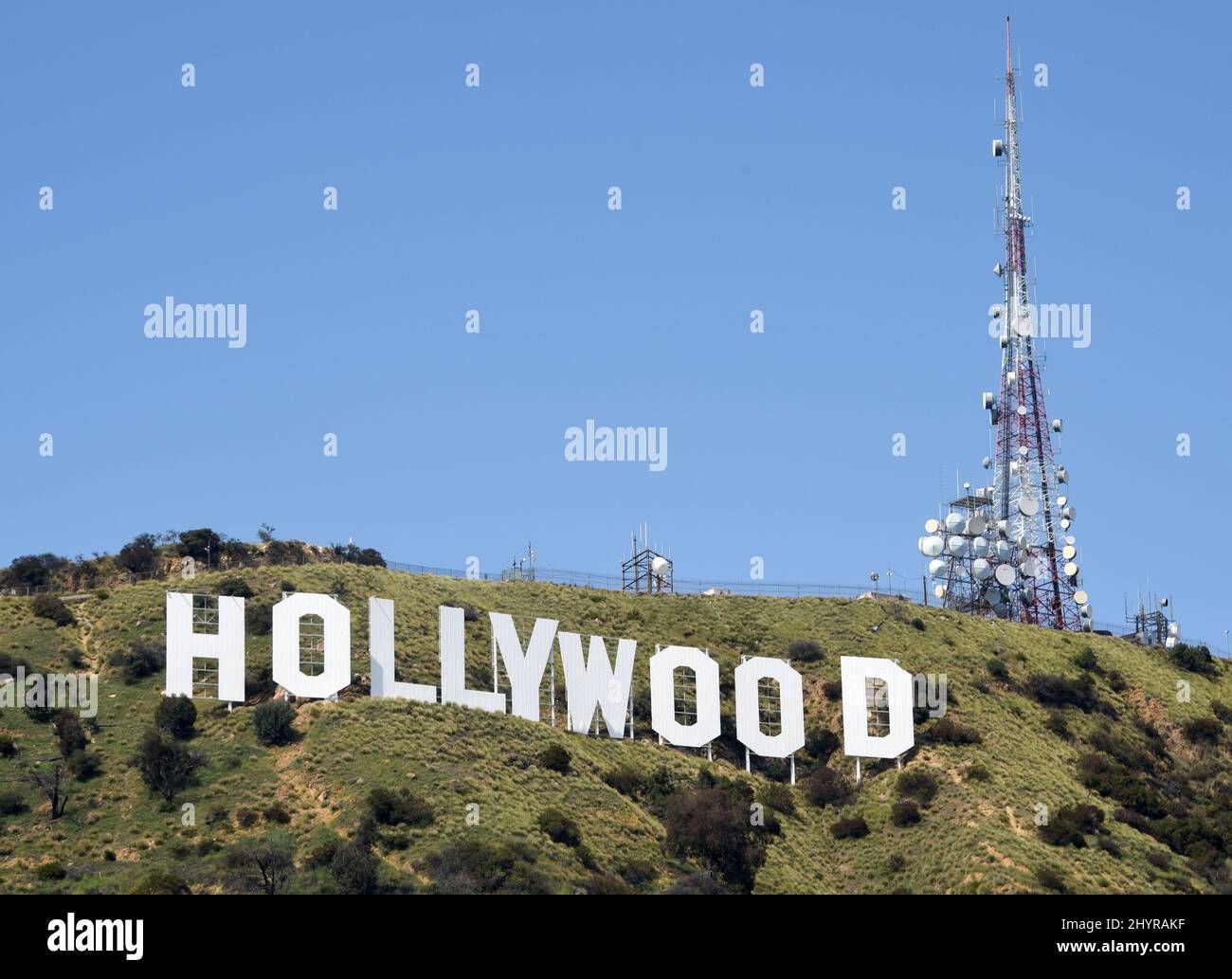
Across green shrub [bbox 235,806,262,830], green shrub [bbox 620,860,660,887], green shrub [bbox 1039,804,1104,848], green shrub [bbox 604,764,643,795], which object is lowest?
green shrub [bbox 620,860,660,887]

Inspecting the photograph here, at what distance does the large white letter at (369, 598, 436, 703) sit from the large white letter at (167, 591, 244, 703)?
19.4 ft

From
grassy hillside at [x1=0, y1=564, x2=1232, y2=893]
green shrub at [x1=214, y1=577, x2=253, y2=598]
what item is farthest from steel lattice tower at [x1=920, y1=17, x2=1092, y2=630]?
green shrub at [x1=214, y1=577, x2=253, y2=598]

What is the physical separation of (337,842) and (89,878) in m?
9.45

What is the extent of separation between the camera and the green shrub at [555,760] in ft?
300

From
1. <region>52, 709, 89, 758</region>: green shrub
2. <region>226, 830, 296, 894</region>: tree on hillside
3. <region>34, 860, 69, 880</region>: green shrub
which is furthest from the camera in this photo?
<region>52, 709, 89, 758</region>: green shrub

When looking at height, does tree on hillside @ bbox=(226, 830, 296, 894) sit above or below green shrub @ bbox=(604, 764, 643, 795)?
below

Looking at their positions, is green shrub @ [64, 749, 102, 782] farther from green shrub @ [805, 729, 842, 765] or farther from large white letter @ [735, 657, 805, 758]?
green shrub @ [805, 729, 842, 765]

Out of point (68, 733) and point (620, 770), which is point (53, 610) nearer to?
point (68, 733)

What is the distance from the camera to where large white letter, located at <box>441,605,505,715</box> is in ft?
303

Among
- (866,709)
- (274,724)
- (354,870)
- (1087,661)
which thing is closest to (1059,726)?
(1087,661)

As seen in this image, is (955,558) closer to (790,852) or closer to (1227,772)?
(1227,772)

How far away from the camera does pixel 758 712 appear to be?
331 feet

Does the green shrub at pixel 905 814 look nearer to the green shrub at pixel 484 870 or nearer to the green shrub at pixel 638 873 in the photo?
the green shrub at pixel 638 873
